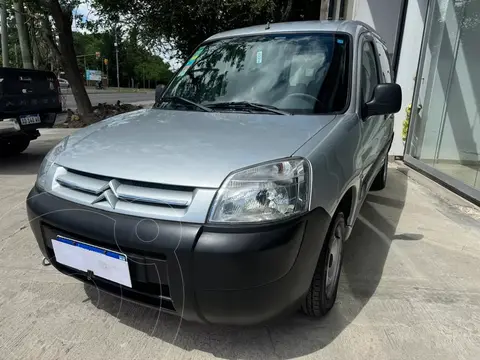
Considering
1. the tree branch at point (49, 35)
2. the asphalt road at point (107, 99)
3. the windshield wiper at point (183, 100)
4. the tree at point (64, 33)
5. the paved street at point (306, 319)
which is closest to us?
the paved street at point (306, 319)

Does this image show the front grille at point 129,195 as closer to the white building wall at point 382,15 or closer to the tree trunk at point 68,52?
the white building wall at point 382,15

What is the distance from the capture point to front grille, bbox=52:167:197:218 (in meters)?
1.69

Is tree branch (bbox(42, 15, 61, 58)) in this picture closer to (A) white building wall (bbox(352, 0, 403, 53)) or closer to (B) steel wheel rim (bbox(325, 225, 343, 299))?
(A) white building wall (bbox(352, 0, 403, 53))

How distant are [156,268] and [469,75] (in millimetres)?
5722

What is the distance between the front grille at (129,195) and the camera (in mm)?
1688

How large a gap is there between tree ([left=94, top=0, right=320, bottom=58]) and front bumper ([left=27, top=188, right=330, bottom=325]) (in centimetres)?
966

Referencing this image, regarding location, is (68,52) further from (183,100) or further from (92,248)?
(92,248)

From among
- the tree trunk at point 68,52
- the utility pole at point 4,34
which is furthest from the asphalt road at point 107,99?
the tree trunk at point 68,52

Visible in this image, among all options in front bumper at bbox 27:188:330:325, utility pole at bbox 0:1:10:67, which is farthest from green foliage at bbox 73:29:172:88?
front bumper at bbox 27:188:330:325

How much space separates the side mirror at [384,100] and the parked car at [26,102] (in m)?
4.80

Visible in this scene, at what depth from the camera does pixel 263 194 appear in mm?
1688

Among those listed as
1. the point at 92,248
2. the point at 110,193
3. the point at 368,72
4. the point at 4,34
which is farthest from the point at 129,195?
the point at 4,34

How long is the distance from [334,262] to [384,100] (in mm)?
1101

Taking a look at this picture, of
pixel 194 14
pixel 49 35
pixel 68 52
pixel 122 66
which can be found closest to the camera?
pixel 68 52
